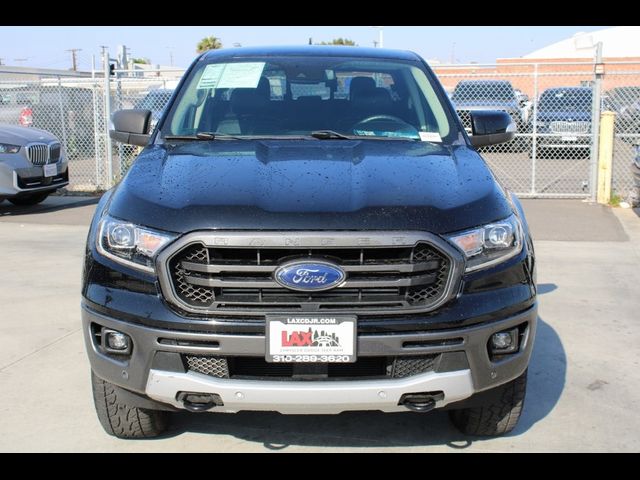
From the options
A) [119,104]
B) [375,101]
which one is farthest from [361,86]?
[119,104]

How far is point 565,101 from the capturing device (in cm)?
1518

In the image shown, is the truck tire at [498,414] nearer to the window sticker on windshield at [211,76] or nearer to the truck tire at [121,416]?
the truck tire at [121,416]

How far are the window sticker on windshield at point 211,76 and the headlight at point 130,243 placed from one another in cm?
159

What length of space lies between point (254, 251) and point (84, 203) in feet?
32.5

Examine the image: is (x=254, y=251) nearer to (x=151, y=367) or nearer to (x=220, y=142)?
(x=151, y=367)

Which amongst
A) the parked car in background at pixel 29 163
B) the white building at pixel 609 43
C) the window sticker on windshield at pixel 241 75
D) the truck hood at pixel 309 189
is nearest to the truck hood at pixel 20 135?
the parked car in background at pixel 29 163

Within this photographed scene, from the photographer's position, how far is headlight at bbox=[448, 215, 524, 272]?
303 centimetres

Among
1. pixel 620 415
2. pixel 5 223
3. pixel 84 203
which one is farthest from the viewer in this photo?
pixel 84 203

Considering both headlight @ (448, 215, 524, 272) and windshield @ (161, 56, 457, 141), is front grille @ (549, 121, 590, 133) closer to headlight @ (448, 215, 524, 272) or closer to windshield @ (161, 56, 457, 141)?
windshield @ (161, 56, 457, 141)

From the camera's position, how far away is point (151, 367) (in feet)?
9.78

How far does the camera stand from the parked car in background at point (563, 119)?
1446 centimetres

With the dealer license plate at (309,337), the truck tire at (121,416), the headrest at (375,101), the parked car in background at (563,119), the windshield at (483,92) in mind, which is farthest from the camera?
the windshield at (483,92)

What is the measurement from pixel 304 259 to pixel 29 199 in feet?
32.4
